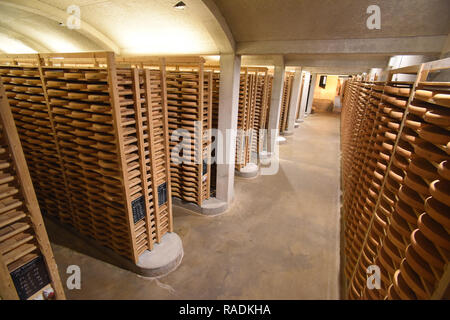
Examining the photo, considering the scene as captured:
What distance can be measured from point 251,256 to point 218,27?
418 centimetres

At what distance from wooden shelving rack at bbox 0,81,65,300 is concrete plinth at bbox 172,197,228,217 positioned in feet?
11.2

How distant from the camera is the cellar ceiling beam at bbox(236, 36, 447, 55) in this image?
3171 millimetres

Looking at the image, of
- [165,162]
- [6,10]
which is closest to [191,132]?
[165,162]

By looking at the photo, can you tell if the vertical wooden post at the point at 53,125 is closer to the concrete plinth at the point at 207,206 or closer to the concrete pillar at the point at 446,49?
the concrete plinth at the point at 207,206

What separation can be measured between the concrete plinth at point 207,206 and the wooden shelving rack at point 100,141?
4.09ft

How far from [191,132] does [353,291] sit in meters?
3.82

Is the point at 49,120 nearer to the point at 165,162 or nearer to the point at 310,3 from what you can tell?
the point at 165,162

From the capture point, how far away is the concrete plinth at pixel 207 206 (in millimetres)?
5339

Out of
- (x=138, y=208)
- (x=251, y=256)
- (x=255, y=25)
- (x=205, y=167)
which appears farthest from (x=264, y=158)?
(x=138, y=208)

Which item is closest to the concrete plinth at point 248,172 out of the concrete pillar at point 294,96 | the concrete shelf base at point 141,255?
the concrete shelf base at point 141,255

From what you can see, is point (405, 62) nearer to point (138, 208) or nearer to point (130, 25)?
point (138, 208)

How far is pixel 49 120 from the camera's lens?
359cm

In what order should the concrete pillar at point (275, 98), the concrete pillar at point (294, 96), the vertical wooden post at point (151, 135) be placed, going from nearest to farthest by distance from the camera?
the vertical wooden post at point (151, 135) < the concrete pillar at point (275, 98) < the concrete pillar at point (294, 96)

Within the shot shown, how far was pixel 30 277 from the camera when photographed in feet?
6.63
